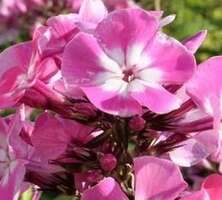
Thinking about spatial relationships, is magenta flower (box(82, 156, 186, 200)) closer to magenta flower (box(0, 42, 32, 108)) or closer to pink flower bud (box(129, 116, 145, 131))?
pink flower bud (box(129, 116, 145, 131))

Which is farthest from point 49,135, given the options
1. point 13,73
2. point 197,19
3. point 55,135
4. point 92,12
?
point 197,19

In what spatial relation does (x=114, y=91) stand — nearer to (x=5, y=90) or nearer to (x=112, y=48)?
(x=112, y=48)

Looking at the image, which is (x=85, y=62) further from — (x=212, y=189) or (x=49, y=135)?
(x=212, y=189)

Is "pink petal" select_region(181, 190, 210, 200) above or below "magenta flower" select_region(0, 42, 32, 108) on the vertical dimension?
below

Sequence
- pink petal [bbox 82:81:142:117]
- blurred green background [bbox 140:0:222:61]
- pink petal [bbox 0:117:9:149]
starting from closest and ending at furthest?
pink petal [bbox 82:81:142:117] < pink petal [bbox 0:117:9:149] < blurred green background [bbox 140:0:222:61]

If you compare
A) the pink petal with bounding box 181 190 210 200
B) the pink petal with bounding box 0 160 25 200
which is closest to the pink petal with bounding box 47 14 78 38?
the pink petal with bounding box 0 160 25 200

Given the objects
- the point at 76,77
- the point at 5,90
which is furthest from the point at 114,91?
the point at 5,90

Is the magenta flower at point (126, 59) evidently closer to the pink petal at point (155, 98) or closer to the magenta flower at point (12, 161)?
the pink petal at point (155, 98)
